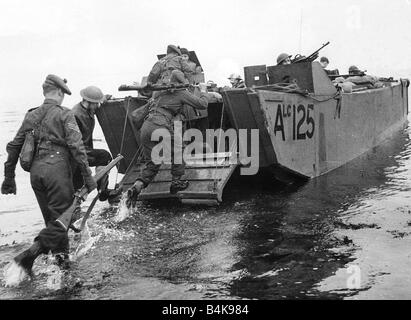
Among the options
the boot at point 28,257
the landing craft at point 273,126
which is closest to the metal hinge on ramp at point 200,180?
the landing craft at point 273,126

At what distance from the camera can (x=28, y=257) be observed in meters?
4.37

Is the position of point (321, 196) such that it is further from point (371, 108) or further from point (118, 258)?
point (371, 108)

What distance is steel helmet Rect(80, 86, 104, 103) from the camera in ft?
20.3

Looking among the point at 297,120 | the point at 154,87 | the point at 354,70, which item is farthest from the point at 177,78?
the point at 354,70

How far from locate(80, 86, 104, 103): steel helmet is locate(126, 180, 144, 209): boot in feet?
4.02

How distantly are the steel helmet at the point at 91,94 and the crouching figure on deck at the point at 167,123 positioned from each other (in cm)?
73

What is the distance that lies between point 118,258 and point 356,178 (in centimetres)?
492

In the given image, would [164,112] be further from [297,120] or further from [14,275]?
[14,275]

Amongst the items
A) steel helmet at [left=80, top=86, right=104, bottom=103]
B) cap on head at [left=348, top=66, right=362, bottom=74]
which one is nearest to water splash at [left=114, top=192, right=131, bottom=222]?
steel helmet at [left=80, top=86, right=104, bottom=103]

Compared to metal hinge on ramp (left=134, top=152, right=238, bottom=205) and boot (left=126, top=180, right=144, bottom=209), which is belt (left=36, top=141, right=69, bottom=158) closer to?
boot (left=126, top=180, right=144, bottom=209)

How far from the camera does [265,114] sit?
22.1ft

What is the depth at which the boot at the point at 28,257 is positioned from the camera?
14.3 ft

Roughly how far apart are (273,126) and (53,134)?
326 cm
